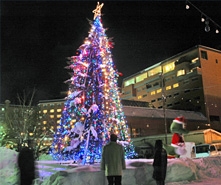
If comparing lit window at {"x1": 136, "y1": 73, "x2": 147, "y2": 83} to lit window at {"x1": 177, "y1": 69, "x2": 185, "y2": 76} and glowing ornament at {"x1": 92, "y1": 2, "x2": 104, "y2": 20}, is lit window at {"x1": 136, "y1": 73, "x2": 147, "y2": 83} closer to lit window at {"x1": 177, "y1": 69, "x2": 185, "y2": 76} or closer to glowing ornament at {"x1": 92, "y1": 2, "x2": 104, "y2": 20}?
lit window at {"x1": 177, "y1": 69, "x2": 185, "y2": 76}

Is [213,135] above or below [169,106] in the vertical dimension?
below

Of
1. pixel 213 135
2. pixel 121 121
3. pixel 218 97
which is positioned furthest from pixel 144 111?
pixel 121 121

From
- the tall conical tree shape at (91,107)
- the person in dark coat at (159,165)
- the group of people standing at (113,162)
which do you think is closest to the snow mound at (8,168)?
the tall conical tree shape at (91,107)

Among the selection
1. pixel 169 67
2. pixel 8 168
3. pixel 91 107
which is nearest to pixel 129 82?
pixel 169 67

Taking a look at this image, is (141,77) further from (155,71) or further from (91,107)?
(91,107)

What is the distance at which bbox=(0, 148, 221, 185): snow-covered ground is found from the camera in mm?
7086

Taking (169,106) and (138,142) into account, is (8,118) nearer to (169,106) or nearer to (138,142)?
(138,142)

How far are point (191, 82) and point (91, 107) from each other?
54347mm

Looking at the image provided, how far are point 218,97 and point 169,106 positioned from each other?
14784mm

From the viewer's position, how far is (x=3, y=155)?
9797 mm

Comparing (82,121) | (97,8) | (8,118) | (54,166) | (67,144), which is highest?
(97,8)

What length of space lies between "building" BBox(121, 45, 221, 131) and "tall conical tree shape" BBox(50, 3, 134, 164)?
37603 mm

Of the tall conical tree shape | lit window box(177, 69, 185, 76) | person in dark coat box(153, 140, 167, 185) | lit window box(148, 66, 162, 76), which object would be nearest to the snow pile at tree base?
person in dark coat box(153, 140, 167, 185)

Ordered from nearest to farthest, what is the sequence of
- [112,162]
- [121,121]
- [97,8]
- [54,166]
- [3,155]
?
[112,162] → [3,155] → [54,166] → [121,121] → [97,8]
